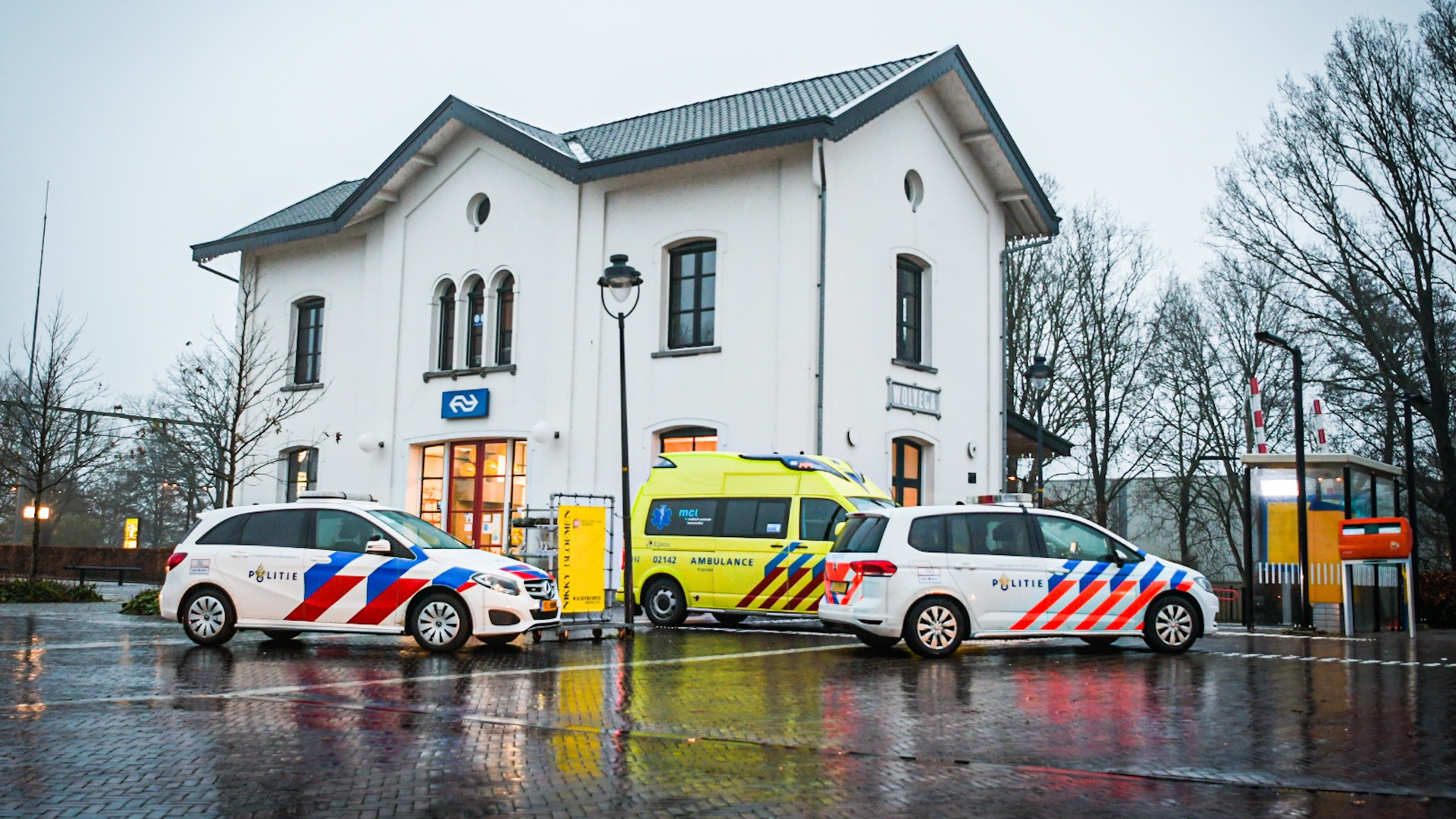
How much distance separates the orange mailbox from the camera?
1719 centimetres

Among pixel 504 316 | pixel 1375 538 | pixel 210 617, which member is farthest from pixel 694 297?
pixel 1375 538

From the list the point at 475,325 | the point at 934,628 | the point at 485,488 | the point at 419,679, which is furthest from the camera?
the point at 475,325

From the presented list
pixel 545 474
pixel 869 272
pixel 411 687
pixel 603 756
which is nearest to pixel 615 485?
pixel 545 474

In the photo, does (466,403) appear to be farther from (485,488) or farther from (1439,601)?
(1439,601)

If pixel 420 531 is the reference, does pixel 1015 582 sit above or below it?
below

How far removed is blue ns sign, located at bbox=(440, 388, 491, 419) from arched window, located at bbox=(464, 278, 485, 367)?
0.83 m

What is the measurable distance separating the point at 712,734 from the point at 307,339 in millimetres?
23248

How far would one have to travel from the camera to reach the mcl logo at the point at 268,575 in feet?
43.1

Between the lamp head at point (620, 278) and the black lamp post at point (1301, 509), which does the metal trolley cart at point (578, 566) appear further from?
the black lamp post at point (1301, 509)

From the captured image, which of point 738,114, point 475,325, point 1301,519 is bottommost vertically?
point 1301,519

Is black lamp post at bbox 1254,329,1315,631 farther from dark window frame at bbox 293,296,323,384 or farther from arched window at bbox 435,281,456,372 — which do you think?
dark window frame at bbox 293,296,323,384

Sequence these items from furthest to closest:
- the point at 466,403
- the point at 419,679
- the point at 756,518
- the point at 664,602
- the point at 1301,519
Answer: the point at 466,403, the point at 1301,519, the point at 664,602, the point at 756,518, the point at 419,679

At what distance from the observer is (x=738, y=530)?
16484mm

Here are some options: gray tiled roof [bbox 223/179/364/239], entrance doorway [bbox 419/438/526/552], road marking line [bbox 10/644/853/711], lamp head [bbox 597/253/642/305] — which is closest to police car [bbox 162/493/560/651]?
road marking line [bbox 10/644/853/711]
